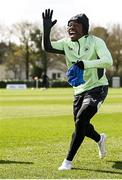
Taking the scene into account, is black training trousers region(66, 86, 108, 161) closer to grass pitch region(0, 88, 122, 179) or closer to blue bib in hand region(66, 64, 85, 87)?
blue bib in hand region(66, 64, 85, 87)

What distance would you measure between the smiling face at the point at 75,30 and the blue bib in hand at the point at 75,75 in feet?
1.54

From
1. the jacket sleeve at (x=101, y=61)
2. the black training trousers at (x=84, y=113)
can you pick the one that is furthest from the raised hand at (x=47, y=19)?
the black training trousers at (x=84, y=113)

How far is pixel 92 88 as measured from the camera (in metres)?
9.27

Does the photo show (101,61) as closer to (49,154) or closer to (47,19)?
(47,19)

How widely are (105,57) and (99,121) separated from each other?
1184 cm

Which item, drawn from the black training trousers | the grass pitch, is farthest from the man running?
the grass pitch

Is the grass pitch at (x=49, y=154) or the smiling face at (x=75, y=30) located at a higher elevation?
the smiling face at (x=75, y=30)

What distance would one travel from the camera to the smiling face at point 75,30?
9203 mm

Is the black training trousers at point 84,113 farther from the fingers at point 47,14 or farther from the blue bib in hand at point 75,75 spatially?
the fingers at point 47,14

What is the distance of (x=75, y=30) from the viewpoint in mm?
9219

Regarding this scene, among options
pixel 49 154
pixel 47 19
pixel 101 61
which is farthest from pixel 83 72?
pixel 49 154

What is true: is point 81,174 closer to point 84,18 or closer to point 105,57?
point 105,57

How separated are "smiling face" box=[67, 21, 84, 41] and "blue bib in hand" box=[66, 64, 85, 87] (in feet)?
Answer: 1.54

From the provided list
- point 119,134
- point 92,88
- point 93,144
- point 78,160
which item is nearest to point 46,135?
point 119,134
